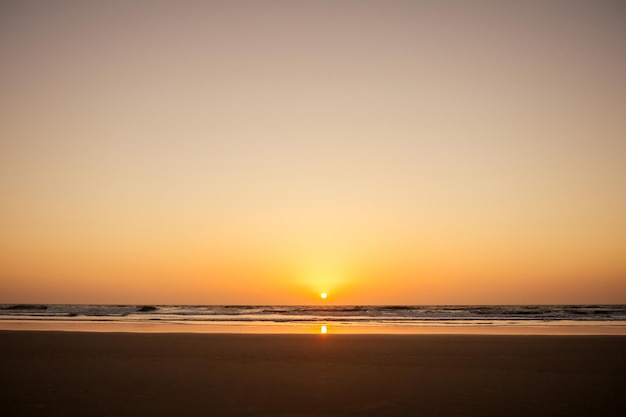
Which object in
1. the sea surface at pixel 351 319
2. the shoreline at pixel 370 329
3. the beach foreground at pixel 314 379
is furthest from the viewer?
the sea surface at pixel 351 319

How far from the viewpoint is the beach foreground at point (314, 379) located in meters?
8.04

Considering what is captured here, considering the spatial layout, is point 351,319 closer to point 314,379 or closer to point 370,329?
point 370,329

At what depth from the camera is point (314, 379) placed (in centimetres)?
1034

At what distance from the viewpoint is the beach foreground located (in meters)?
8.04

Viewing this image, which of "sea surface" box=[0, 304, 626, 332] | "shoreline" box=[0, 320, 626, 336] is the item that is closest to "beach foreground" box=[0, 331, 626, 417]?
"shoreline" box=[0, 320, 626, 336]

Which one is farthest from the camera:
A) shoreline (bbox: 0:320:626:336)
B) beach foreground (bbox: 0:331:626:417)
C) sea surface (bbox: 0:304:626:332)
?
sea surface (bbox: 0:304:626:332)

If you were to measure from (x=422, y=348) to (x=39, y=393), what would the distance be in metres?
11.2

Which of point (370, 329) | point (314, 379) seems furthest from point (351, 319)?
point (314, 379)

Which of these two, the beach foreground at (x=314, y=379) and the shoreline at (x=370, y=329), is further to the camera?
the shoreline at (x=370, y=329)

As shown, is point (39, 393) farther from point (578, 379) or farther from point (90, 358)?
point (578, 379)

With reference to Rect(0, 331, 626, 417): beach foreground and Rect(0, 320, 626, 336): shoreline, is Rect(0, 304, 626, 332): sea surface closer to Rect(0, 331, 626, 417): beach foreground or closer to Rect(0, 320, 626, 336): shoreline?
Rect(0, 320, 626, 336): shoreline

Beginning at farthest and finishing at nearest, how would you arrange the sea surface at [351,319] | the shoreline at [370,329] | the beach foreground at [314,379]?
1. the sea surface at [351,319]
2. the shoreline at [370,329]
3. the beach foreground at [314,379]

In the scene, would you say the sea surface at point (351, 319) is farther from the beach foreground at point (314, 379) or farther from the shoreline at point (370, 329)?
the beach foreground at point (314, 379)

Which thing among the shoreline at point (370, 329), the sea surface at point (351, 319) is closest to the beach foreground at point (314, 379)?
the shoreline at point (370, 329)
